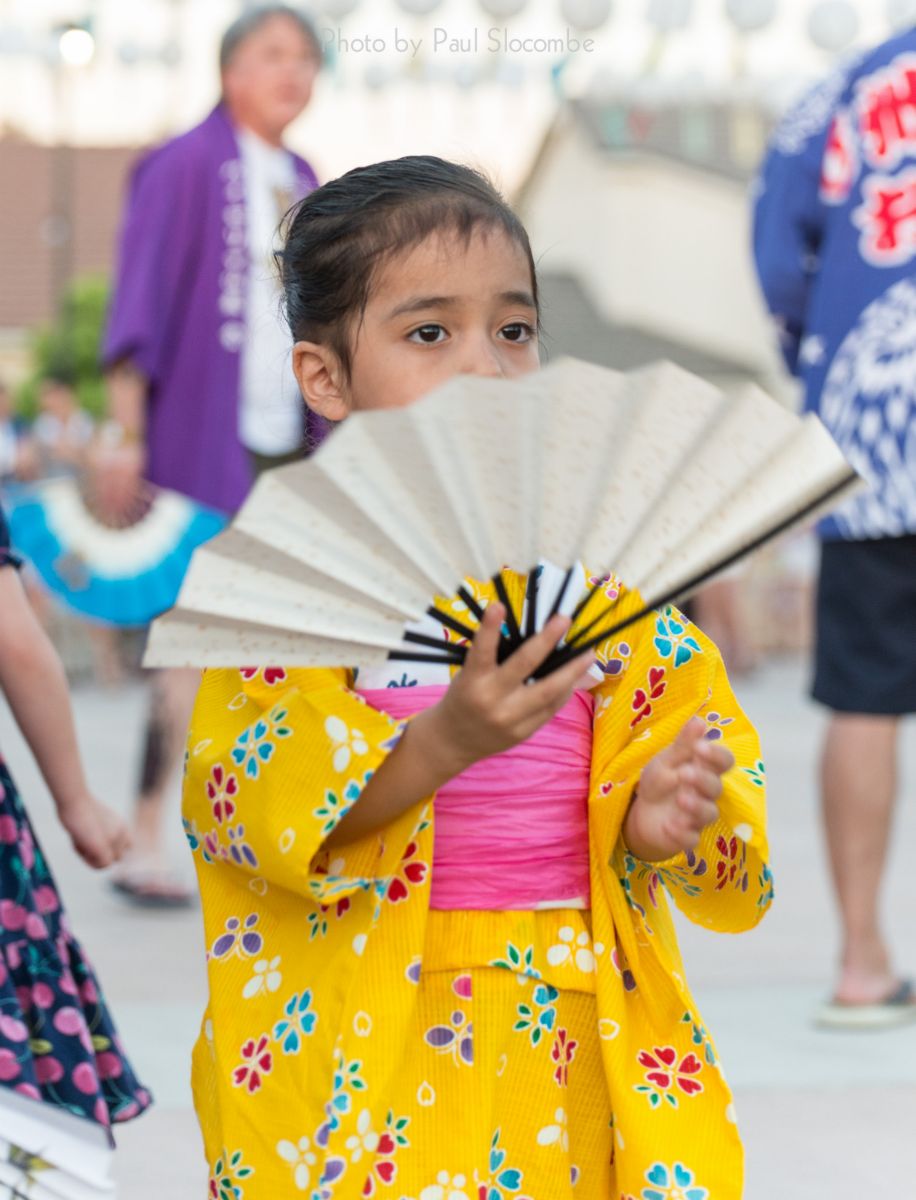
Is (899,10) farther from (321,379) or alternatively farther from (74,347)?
(74,347)

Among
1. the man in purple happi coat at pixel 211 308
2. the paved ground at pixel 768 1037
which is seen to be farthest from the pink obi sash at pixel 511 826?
the man in purple happi coat at pixel 211 308

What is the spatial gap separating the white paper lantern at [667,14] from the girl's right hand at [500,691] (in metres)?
4.15

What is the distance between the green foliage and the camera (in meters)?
27.5

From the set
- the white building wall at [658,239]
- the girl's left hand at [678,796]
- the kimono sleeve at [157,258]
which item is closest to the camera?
the girl's left hand at [678,796]

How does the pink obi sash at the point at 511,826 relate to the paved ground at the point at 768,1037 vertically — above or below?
above

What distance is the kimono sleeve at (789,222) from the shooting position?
3490 mm

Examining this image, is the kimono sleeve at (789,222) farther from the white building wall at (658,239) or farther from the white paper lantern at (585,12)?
the white building wall at (658,239)

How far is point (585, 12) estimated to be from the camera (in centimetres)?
499

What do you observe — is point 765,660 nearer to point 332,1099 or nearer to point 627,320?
point 332,1099

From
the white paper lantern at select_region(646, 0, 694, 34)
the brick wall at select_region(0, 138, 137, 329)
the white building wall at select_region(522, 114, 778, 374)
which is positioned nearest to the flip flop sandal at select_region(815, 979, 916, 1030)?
the white paper lantern at select_region(646, 0, 694, 34)

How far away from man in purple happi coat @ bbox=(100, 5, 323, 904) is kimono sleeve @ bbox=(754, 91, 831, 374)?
106 centimetres

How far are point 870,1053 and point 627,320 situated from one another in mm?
24338

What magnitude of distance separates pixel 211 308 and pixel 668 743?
270cm

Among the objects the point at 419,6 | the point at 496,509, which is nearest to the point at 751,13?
the point at 419,6
